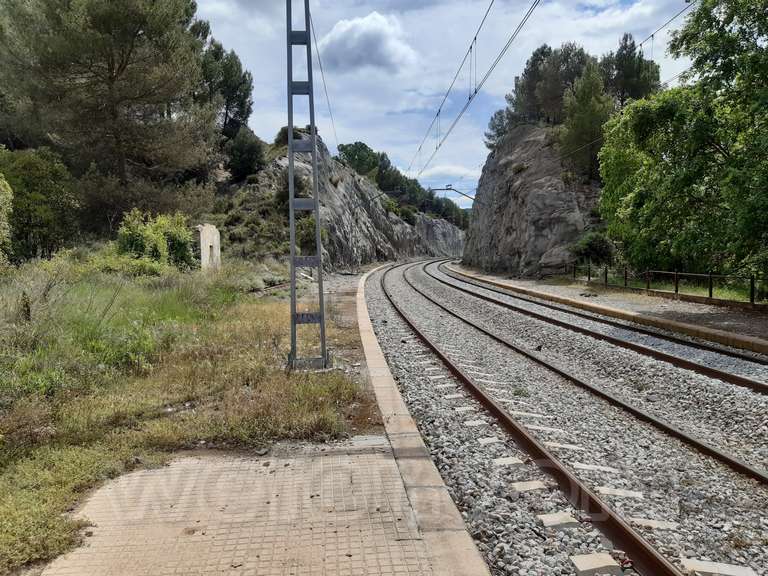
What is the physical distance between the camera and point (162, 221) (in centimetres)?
2055

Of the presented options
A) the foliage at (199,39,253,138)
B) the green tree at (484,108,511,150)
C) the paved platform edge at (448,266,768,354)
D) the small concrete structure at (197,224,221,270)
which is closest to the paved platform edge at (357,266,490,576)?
the paved platform edge at (448,266,768,354)

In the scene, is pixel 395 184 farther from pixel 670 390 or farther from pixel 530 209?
pixel 670 390

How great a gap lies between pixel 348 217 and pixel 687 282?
3621 centimetres

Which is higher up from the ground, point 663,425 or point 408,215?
point 408,215

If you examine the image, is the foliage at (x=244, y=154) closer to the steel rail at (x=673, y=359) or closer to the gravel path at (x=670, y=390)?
the steel rail at (x=673, y=359)

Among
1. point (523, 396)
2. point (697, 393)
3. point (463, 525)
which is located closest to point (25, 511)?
point (463, 525)

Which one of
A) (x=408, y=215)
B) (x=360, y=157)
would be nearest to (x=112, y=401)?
(x=408, y=215)

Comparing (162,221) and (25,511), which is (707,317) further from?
(162,221)

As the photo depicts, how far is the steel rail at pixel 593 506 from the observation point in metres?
3.35

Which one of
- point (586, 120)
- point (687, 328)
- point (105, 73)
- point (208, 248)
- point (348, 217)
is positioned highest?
point (586, 120)

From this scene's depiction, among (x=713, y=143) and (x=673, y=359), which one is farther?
(x=713, y=143)

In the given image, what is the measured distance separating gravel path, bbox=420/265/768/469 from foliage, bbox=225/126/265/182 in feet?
129

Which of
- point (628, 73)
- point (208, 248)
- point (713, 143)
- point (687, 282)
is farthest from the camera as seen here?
point (628, 73)

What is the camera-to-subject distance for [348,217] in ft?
176
